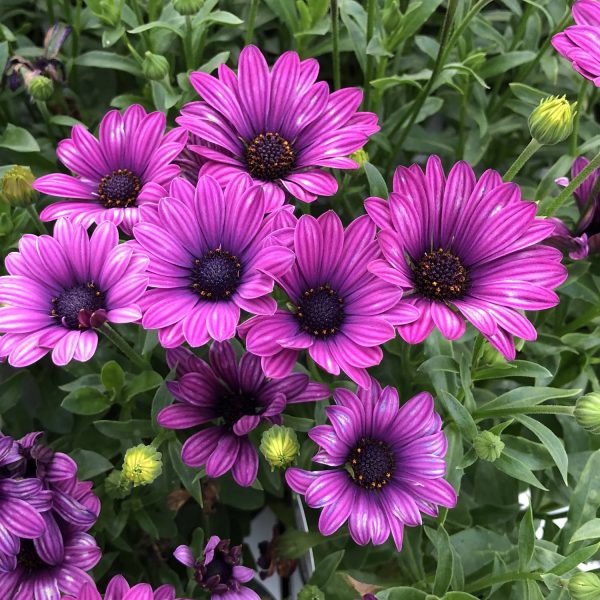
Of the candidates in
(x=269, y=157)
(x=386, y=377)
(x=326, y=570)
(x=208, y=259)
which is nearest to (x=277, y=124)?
(x=269, y=157)

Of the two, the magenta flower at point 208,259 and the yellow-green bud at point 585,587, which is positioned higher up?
the magenta flower at point 208,259

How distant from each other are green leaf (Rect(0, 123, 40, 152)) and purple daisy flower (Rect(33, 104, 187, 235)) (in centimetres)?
11

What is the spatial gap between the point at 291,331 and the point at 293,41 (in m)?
0.45

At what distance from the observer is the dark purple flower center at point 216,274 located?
54cm

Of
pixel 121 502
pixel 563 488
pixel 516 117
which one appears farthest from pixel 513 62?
pixel 121 502

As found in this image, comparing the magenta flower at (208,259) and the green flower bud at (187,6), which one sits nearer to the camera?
the magenta flower at (208,259)

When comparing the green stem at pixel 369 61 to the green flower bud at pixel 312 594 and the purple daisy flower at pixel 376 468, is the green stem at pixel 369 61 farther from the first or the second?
the green flower bud at pixel 312 594

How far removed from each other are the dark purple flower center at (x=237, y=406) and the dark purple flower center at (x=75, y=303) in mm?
129

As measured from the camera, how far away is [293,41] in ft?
2.81

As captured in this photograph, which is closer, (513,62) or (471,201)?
(471,201)

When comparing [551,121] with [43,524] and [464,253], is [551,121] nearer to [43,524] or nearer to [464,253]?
[464,253]

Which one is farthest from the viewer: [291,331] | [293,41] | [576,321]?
[293,41]

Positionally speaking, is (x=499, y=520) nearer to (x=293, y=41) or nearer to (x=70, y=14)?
(x=293, y=41)

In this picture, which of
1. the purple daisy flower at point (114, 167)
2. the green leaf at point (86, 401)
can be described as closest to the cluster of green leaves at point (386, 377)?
the green leaf at point (86, 401)
